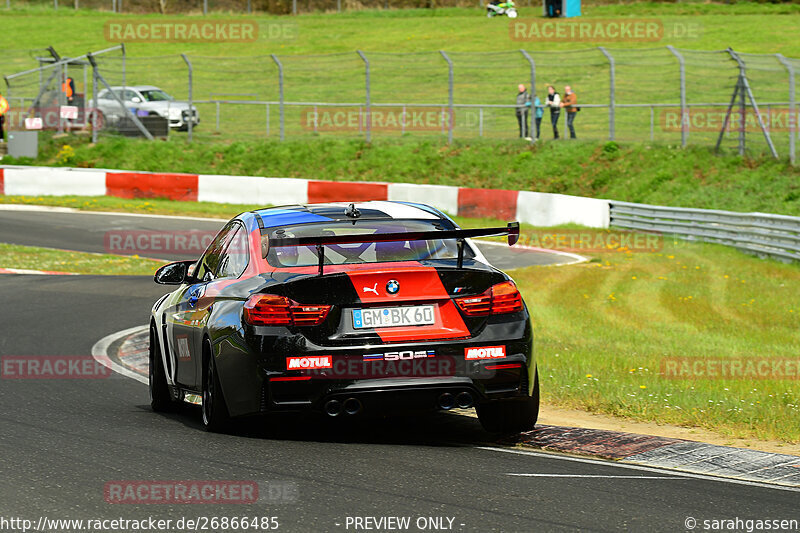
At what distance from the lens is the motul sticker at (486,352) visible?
21.9 feet

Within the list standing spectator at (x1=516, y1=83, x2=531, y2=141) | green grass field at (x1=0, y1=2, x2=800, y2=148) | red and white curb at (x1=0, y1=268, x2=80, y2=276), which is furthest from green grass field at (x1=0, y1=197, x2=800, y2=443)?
standing spectator at (x1=516, y1=83, x2=531, y2=141)

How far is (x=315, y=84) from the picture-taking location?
42.6m

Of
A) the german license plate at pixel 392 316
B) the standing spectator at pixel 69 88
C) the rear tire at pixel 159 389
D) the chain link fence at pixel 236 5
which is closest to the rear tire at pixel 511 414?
the german license plate at pixel 392 316

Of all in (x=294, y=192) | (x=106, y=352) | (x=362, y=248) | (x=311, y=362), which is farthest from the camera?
(x=294, y=192)

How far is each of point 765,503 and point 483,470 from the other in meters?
1.41

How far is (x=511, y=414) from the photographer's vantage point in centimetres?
718

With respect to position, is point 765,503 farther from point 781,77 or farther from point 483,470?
point 781,77

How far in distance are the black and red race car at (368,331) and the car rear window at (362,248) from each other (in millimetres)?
12

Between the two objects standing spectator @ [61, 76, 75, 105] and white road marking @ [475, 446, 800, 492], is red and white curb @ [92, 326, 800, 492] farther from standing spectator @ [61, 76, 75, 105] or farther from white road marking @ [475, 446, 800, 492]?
standing spectator @ [61, 76, 75, 105]

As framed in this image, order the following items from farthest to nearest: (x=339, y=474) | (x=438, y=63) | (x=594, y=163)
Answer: (x=438, y=63) < (x=594, y=163) < (x=339, y=474)

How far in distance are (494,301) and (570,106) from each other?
24.7 meters

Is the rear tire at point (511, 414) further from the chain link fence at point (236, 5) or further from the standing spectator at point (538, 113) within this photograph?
the chain link fence at point (236, 5)

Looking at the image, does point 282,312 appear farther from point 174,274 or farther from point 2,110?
point 2,110

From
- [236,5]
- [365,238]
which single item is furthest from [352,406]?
[236,5]
